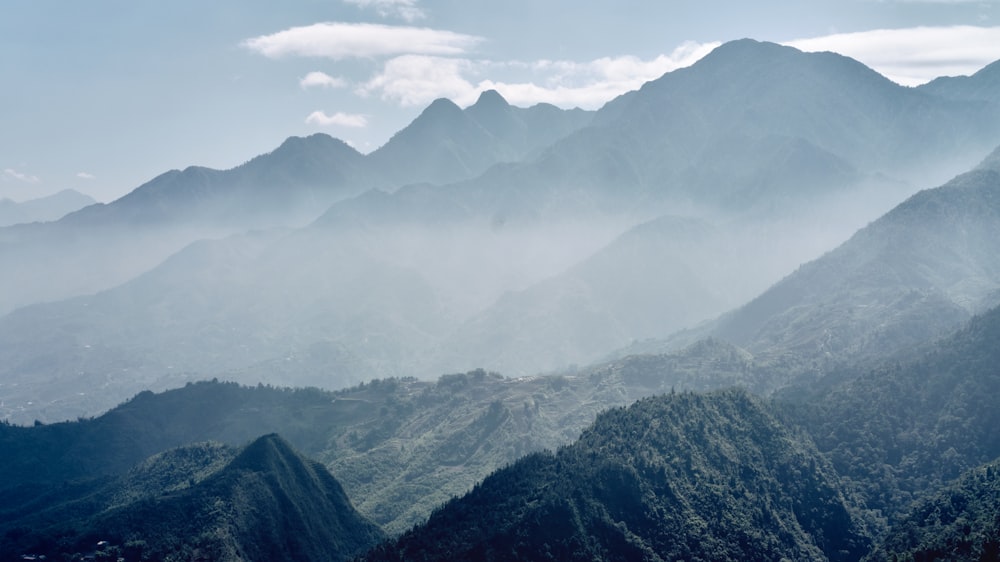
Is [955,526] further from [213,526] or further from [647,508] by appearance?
[213,526]

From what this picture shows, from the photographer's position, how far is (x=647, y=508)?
166375 mm

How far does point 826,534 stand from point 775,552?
2249cm

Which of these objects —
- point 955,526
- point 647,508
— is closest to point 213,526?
point 647,508

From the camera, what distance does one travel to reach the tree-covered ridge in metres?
142

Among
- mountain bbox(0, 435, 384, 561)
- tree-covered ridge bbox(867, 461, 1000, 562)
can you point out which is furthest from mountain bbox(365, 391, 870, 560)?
mountain bbox(0, 435, 384, 561)

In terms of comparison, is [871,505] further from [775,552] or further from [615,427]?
[615,427]

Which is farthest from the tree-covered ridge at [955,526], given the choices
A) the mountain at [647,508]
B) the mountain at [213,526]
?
the mountain at [213,526]

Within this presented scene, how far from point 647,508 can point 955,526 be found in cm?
5756

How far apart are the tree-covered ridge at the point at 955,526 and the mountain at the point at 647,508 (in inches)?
659

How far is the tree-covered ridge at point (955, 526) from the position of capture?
14238 centimetres

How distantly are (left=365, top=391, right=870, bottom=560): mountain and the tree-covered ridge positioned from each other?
16.7 m

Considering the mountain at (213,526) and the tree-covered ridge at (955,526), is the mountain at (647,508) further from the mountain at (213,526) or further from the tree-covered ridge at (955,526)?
the mountain at (213,526)

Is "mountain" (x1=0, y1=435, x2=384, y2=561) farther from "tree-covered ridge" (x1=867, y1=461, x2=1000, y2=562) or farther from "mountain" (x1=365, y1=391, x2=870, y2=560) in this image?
"tree-covered ridge" (x1=867, y1=461, x2=1000, y2=562)

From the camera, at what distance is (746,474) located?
629ft
